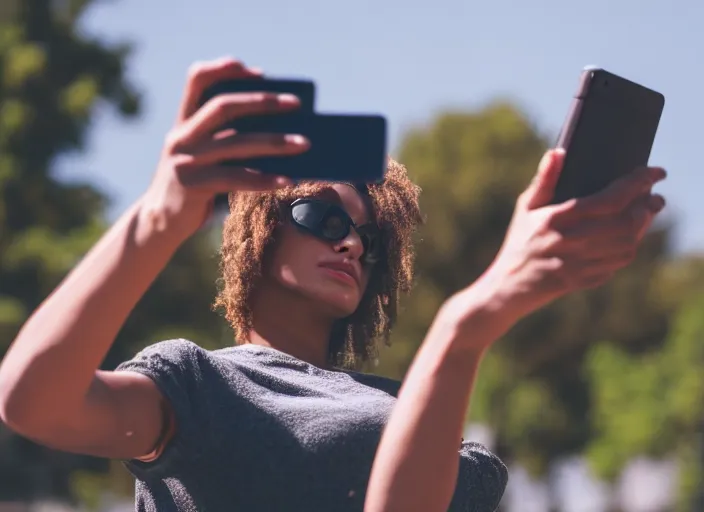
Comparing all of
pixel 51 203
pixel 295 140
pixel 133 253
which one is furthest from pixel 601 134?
pixel 51 203

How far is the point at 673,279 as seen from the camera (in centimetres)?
4231

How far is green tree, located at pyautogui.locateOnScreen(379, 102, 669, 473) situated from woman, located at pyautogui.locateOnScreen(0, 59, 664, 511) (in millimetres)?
29605

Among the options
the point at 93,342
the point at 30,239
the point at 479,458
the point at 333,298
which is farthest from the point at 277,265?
the point at 30,239

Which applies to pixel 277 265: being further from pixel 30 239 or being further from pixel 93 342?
pixel 30 239

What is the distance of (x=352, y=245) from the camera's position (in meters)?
2.82

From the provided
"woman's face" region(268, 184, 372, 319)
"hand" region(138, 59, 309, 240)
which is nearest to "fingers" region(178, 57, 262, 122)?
"hand" region(138, 59, 309, 240)

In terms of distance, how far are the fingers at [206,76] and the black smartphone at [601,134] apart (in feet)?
1.41

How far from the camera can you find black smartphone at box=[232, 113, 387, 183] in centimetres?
184

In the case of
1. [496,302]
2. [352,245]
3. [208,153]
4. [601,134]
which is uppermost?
[601,134]

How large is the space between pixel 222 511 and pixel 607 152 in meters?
0.96

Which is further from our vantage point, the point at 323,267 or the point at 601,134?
the point at 323,267

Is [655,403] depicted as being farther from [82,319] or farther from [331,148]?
[82,319]

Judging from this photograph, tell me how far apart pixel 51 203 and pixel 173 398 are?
20.3 meters

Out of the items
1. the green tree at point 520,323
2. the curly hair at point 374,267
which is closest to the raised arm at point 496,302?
the curly hair at point 374,267
